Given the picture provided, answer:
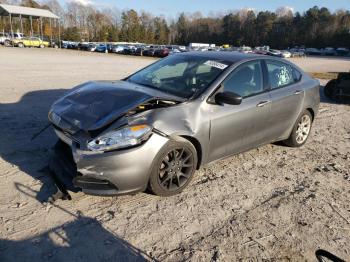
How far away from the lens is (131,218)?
3670 millimetres

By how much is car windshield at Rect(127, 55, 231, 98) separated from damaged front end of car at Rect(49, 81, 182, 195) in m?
0.46

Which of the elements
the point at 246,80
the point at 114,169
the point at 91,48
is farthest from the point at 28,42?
the point at 114,169

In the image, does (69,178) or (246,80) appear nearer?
(69,178)

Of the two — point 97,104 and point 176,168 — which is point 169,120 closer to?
point 176,168

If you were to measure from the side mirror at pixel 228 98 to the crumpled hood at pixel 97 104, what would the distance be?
524 mm

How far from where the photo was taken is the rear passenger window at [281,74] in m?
5.38

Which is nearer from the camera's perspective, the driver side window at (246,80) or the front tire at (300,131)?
the driver side window at (246,80)

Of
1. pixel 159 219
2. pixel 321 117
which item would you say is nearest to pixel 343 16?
pixel 321 117

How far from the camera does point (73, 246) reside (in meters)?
3.18

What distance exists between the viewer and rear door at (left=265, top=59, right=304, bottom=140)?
17.4 ft

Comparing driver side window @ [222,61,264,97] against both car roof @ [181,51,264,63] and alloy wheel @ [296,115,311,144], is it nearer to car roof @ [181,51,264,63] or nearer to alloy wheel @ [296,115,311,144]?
car roof @ [181,51,264,63]

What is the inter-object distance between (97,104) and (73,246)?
1637 mm

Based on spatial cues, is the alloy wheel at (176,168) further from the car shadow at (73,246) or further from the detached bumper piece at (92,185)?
the car shadow at (73,246)

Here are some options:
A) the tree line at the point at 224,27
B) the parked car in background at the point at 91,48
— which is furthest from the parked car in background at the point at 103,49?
the tree line at the point at 224,27
